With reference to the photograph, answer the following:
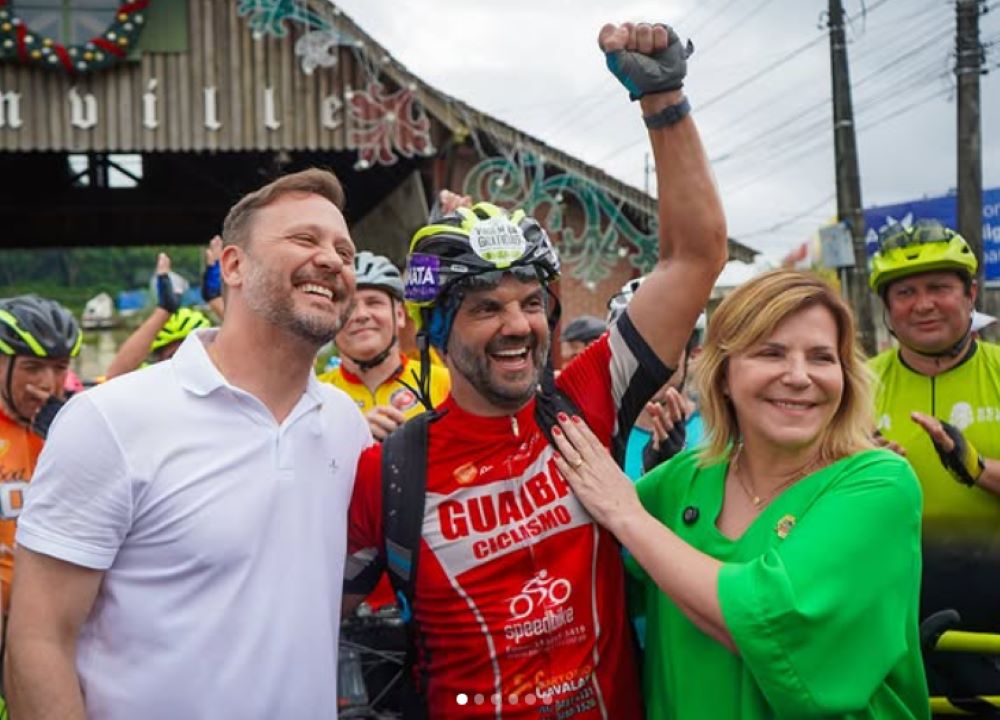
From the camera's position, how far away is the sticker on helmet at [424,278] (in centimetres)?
283

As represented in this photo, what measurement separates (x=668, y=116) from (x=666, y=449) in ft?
4.86

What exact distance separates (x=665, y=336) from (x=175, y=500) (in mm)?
1374

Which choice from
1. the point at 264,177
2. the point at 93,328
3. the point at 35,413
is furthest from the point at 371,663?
the point at 93,328

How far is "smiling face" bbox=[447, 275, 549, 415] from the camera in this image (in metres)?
2.77

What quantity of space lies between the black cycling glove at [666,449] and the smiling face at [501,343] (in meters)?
1.15

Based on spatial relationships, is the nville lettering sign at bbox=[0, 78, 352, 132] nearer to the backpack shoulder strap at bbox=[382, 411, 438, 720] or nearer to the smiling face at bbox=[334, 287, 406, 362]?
the smiling face at bbox=[334, 287, 406, 362]

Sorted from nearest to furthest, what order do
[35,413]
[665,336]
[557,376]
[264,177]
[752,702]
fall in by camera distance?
[752,702] < [665,336] < [557,376] < [35,413] < [264,177]

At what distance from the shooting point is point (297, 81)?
1241 cm

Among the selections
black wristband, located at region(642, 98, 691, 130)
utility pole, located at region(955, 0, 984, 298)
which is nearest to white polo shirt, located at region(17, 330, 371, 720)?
black wristband, located at region(642, 98, 691, 130)

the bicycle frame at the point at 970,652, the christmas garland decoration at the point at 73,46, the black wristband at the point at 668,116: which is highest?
the christmas garland decoration at the point at 73,46

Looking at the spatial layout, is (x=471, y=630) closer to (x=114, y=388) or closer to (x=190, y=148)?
(x=114, y=388)

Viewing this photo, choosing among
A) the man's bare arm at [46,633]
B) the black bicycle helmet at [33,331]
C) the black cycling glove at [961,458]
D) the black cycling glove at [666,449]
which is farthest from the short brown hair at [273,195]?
the black cycling glove at [961,458]

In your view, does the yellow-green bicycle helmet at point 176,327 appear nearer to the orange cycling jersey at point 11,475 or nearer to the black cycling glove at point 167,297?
the black cycling glove at point 167,297

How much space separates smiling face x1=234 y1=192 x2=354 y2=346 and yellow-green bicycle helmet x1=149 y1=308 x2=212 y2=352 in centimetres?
349
